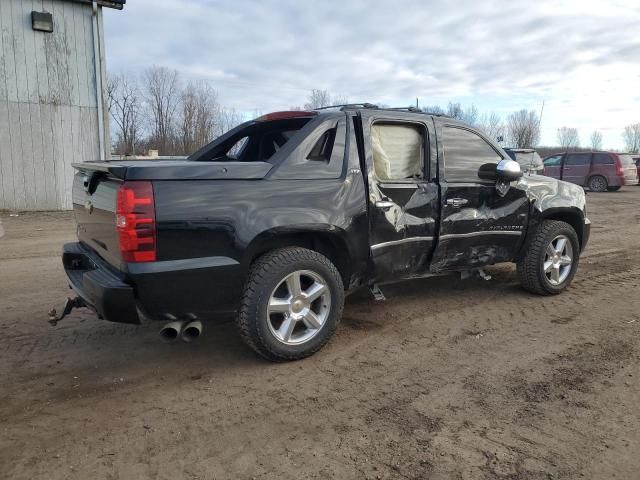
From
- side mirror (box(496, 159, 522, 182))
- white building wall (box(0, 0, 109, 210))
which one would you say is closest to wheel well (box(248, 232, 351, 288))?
side mirror (box(496, 159, 522, 182))

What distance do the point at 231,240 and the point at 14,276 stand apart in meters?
4.16

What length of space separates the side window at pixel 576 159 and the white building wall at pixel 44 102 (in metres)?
18.8

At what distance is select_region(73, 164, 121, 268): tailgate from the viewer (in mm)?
3229

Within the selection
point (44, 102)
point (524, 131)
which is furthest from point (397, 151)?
point (524, 131)

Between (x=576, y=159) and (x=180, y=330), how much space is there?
73.4 ft

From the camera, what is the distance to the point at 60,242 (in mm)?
8539

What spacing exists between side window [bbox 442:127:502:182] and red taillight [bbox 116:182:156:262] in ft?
8.68

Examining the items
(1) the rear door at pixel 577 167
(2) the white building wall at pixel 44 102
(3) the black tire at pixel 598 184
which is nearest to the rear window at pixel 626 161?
(3) the black tire at pixel 598 184

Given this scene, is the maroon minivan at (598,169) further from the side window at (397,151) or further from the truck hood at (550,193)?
the side window at (397,151)

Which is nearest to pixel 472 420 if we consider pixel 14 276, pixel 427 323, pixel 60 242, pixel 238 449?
pixel 238 449

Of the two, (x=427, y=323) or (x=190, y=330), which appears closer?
(x=190, y=330)

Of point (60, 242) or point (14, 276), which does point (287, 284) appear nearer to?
point (14, 276)

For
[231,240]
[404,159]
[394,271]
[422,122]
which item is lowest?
[394,271]

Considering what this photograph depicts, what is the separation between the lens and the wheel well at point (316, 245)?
3.54 meters
